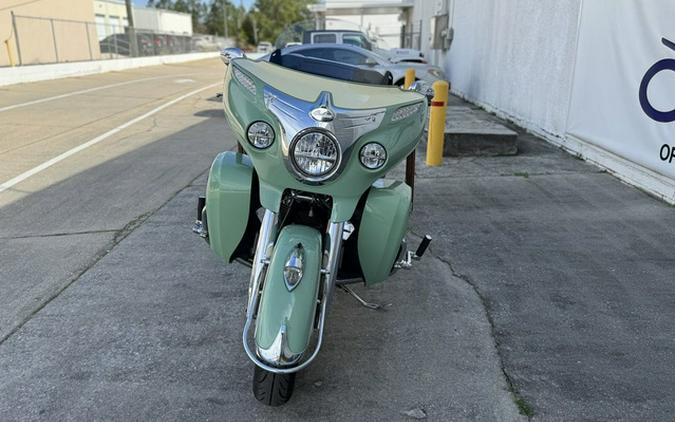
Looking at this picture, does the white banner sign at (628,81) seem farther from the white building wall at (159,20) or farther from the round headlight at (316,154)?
the white building wall at (159,20)

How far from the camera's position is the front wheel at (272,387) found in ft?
8.52

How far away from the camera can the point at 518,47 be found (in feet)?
34.7

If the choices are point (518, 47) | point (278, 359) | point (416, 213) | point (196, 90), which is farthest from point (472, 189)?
point (196, 90)

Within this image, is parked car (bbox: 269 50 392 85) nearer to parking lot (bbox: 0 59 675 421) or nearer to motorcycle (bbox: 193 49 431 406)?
motorcycle (bbox: 193 49 431 406)

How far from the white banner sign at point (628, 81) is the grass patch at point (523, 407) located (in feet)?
13.6

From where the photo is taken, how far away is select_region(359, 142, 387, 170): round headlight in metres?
2.67

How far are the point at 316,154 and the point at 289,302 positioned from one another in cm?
71

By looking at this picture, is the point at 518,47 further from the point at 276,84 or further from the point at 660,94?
the point at 276,84

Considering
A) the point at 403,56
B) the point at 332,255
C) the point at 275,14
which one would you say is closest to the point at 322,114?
the point at 332,255

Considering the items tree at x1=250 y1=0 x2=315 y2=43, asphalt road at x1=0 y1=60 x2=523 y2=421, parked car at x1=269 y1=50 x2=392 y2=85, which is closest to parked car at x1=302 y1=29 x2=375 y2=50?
asphalt road at x1=0 y1=60 x2=523 y2=421

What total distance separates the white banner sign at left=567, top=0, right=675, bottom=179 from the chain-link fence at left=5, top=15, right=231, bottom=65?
2172cm

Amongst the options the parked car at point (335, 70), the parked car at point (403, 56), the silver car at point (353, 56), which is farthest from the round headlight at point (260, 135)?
the parked car at point (403, 56)

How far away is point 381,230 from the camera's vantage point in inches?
115

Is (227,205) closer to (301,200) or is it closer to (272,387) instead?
(301,200)
